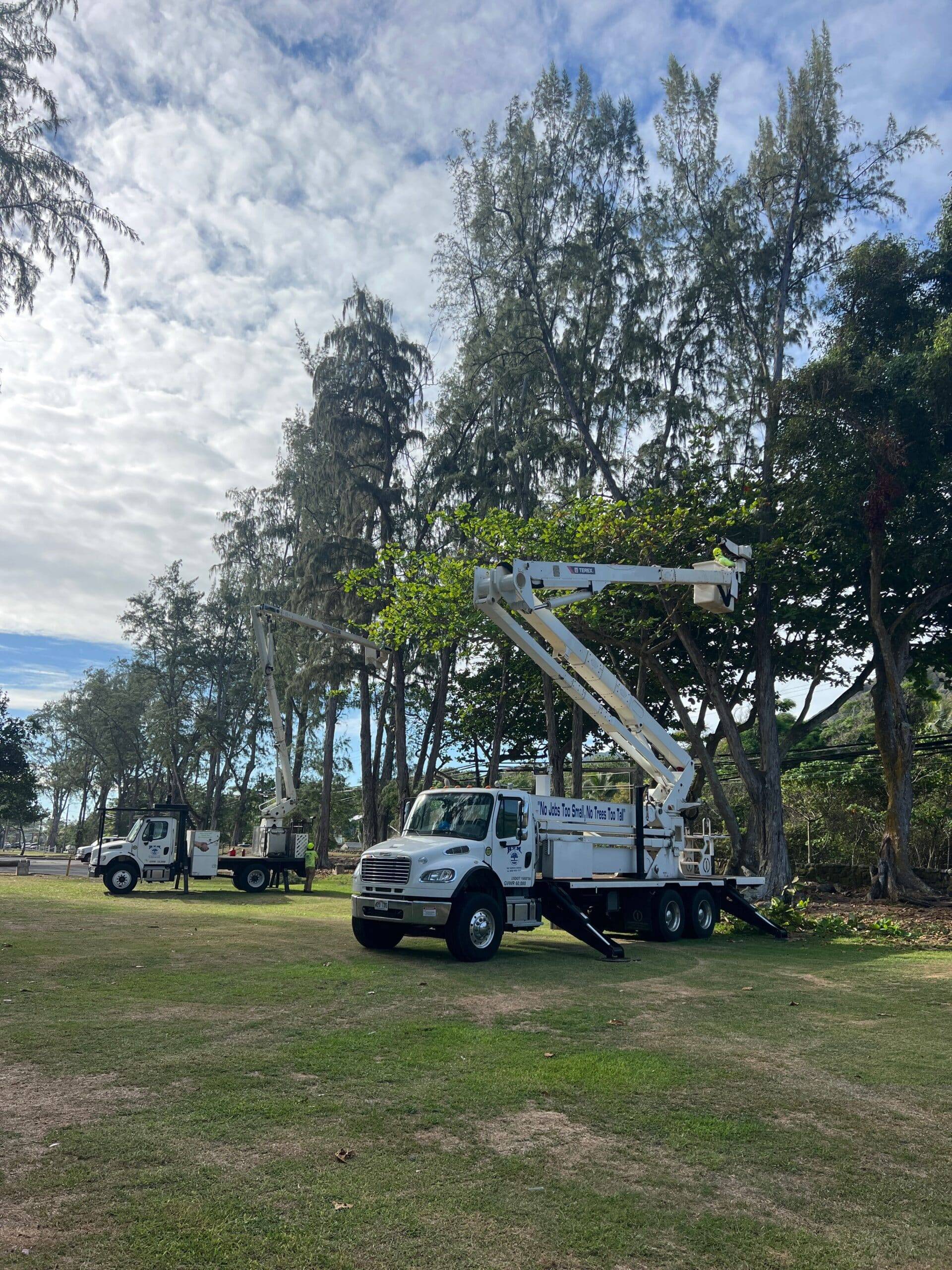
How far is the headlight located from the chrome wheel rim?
683 millimetres

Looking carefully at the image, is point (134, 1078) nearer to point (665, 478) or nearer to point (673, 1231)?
point (673, 1231)

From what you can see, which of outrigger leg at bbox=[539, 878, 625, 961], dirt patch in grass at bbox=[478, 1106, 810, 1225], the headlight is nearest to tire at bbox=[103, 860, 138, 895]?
outrigger leg at bbox=[539, 878, 625, 961]

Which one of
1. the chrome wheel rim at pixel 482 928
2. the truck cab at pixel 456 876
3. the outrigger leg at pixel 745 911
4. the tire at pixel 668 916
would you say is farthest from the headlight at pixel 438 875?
the outrigger leg at pixel 745 911

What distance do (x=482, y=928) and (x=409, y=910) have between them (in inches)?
45.5

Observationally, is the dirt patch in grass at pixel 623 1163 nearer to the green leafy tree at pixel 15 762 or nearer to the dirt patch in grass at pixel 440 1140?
the dirt patch in grass at pixel 440 1140

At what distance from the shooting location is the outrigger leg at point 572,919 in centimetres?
1384

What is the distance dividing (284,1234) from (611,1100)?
9.56 ft

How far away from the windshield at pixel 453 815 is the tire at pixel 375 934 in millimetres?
1491

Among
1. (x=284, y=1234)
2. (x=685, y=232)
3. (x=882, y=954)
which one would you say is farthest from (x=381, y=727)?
(x=284, y=1234)

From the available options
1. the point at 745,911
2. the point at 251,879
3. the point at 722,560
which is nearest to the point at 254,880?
the point at 251,879

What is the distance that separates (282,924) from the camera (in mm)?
17203

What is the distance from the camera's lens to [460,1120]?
5.89m

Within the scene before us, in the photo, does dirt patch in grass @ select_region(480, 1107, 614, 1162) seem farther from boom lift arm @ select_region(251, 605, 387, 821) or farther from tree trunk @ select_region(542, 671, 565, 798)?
tree trunk @ select_region(542, 671, 565, 798)

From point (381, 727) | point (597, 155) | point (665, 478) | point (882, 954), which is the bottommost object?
point (882, 954)
